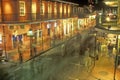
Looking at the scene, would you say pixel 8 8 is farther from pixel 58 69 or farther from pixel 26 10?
pixel 58 69

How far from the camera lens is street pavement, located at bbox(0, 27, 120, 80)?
15.7 m

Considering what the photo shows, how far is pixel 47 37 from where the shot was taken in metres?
34.0

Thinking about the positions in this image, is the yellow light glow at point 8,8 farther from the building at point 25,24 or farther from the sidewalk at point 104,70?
the sidewalk at point 104,70

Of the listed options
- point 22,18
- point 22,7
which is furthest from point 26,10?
point 22,18

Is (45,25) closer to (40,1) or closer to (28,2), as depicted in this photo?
(40,1)

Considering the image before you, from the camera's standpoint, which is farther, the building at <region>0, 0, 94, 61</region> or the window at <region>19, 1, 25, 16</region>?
the window at <region>19, 1, 25, 16</region>

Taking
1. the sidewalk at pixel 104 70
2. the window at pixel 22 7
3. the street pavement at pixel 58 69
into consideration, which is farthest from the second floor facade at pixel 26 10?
the sidewalk at pixel 104 70

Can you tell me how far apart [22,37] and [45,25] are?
298 inches

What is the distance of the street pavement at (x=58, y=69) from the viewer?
15.7 metres

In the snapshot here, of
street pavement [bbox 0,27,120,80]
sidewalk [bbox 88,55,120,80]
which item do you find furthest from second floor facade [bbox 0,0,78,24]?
sidewalk [bbox 88,55,120,80]

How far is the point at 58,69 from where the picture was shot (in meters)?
17.9

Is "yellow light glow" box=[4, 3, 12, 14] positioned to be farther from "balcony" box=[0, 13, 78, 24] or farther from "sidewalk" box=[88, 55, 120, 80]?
"sidewalk" box=[88, 55, 120, 80]

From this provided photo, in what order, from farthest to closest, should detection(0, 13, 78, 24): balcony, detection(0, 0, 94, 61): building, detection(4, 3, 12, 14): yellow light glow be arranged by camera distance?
1. detection(4, 3, 12, 14): yellow light glow
2. detection(0, 0, 94, 61): building
3. detection(0, 13, 78, 24): balcony

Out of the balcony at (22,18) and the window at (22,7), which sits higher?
the window at (22,7)
